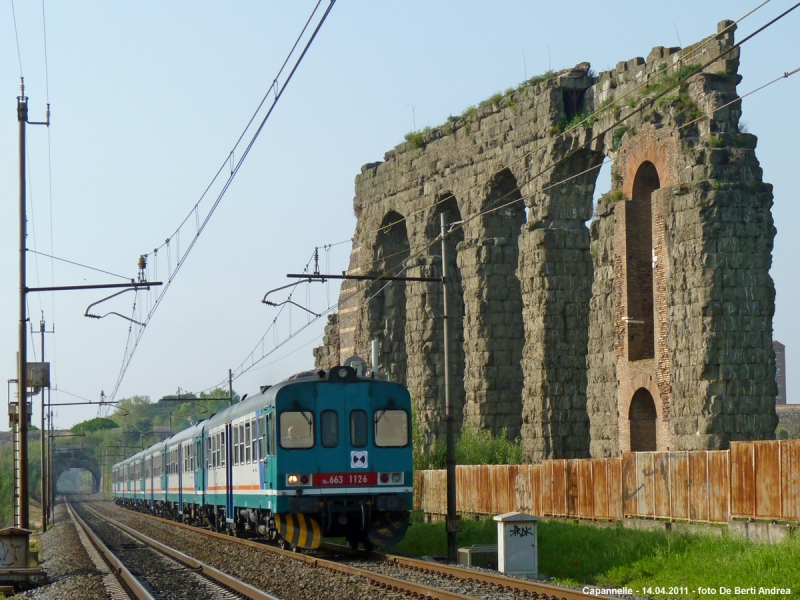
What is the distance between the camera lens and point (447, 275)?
74.8ft

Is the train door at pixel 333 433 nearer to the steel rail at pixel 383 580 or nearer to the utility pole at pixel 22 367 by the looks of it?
the steel rail at pixel 383 580

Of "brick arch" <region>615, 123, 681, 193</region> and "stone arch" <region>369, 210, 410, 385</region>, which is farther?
"stone arch" <region>369, 210, 410, 385</region>

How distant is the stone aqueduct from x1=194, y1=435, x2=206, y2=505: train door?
25.8ft

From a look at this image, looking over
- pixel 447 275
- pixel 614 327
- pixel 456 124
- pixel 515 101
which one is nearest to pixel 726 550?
pixel 447 275

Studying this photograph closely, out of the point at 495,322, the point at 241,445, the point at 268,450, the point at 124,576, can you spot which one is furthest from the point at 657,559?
the point at 495,322

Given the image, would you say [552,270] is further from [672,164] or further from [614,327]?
[672,164]

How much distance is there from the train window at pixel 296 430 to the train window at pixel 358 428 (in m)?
0.69

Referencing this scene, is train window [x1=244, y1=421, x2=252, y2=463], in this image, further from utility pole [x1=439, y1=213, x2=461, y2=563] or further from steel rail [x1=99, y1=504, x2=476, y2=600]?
utility pole [x1=439, y1=213, x2=461, y2=563]

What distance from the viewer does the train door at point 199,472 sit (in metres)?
30.4

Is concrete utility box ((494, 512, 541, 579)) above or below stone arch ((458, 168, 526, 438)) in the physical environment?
below

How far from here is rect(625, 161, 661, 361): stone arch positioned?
30422mm

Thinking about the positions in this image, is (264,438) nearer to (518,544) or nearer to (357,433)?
(357,433)

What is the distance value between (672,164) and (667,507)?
1124 cm

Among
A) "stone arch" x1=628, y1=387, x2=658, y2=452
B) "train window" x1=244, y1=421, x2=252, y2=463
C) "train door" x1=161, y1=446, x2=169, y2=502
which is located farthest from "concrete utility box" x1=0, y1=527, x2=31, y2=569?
"train door" x1=161, y1=446, x2=169, y2=502
